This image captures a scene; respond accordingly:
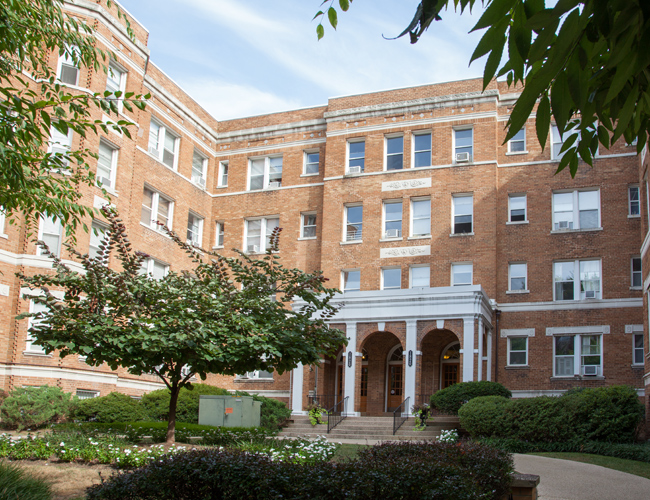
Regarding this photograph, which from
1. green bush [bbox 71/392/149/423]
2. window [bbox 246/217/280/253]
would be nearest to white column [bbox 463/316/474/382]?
green bush [bbox 71/392/149/423]

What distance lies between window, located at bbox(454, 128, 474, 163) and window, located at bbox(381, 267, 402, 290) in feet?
19.2

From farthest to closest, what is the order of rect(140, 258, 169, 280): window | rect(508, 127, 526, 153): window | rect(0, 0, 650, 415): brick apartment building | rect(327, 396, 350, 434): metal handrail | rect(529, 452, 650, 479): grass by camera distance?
rect(508, 127, 526, 153): window < rect(140, 258, 169, 280): window < rect(0, 0, 650, 415): brick apartment building < rect(327, 396, 350, 434): metal handrail < rect(529, 452, 650, 479): grass

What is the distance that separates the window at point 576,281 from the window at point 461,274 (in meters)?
3.64

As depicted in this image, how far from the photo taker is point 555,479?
1359 cm

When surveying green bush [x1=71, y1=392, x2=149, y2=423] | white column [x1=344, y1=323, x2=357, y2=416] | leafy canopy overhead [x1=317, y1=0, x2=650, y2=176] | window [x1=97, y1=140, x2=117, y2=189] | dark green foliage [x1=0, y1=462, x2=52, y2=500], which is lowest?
green bush [x1=71, y1=392, x2=149, y2=423]

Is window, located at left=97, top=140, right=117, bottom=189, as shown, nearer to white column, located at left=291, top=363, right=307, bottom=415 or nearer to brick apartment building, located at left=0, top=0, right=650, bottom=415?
brick apartment building, located at left=0, top=0, right=650, bottom=415

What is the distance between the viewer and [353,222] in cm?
3300

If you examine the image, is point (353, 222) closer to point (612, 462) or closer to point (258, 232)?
point (258, 232)

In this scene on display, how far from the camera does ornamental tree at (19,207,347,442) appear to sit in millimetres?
12297

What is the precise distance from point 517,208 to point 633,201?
4.80m

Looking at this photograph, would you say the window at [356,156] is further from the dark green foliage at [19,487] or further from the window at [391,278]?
the dark green foliage at [19,487]

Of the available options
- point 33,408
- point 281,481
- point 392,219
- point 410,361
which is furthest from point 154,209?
point 281,481

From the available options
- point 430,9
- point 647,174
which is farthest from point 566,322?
point 430,9

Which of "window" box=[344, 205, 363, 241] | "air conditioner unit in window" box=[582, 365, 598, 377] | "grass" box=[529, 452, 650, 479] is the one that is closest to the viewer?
"grass" box=[529, 452, 650, 479]
